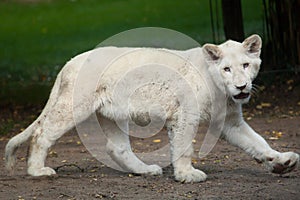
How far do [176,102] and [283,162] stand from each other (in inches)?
42.6

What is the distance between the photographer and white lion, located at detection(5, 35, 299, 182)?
660 cm

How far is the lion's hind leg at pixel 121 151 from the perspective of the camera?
720 cm

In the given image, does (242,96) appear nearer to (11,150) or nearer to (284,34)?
(11,150)

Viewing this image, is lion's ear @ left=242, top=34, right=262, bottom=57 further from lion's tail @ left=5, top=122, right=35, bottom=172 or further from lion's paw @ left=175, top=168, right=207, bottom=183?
lion's tail @ left=5, top=122, right=35, bottom=172

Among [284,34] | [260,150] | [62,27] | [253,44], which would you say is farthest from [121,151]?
[62,27]

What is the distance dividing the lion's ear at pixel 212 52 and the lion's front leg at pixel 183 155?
2.11ft

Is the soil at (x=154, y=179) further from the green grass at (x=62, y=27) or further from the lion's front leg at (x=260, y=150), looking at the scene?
the green grass at (x=62, y=27)

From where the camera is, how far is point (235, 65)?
6508mm

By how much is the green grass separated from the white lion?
5.28 metres

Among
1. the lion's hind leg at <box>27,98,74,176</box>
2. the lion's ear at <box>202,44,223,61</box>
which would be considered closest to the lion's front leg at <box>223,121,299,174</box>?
the lion's ear at <box>202,44,223,61</box>

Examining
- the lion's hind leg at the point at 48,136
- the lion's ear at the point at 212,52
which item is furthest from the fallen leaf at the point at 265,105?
the lion's hind leg at the point at 48,136

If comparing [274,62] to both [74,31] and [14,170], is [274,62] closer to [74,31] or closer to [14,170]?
[14,170]

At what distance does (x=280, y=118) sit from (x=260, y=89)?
1422mm

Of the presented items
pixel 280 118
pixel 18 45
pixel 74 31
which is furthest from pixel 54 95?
pixel 74 31
